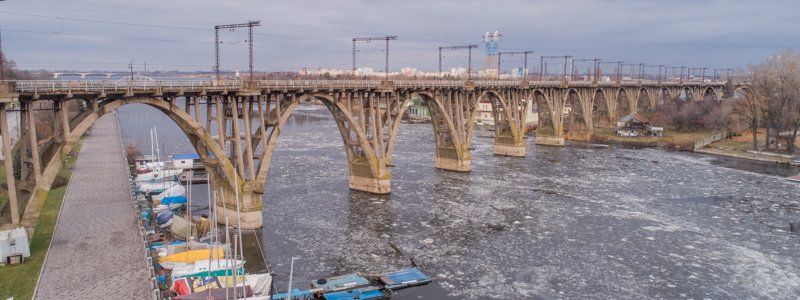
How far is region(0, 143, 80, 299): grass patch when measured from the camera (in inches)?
917

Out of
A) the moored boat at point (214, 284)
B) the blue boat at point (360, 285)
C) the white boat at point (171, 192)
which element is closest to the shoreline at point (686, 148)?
the blue boat at point (360, 285)

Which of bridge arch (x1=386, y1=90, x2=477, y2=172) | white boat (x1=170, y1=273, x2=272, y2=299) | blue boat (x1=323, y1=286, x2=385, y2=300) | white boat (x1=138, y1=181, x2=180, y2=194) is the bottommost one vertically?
blue boat (x1=323, y1=286, x2=385, y2=300)

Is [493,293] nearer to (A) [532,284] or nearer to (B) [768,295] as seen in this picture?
(A) [532,284]

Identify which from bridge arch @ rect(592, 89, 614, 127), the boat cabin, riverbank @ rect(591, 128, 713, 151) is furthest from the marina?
bridge arch @ rect(592, 89, 614, 127)

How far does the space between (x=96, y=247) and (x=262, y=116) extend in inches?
501

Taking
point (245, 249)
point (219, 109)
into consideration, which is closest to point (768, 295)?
point (245, 249)

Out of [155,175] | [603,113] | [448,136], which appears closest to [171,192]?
[155,175]

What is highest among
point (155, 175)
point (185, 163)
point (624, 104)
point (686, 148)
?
point (624, 104)

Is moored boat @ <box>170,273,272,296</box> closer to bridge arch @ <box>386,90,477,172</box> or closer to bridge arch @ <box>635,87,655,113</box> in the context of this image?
bridge arch @ <box>386,90,477,172</box>

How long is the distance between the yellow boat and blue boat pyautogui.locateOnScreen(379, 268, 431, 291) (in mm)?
8627

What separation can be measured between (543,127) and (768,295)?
198 ft

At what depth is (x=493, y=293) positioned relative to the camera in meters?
27.5

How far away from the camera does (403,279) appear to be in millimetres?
28641

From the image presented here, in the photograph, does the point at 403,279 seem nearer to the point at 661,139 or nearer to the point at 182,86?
the point at 182,86
